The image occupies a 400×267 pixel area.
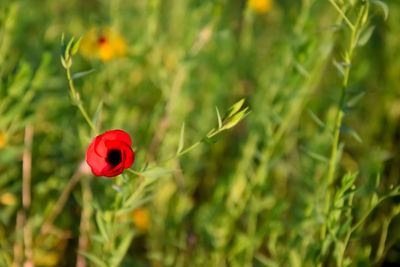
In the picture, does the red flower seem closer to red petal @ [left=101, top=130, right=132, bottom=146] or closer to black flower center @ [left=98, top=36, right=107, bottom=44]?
red petal @ [left=101, top=130, right=132, bottom=146]

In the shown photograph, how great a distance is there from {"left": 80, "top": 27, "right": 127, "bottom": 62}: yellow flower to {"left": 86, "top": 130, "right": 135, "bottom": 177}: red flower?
0.76m

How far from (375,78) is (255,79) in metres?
0.68

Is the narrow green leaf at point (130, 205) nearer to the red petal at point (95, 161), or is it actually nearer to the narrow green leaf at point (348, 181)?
the red petal at point (95, 161)

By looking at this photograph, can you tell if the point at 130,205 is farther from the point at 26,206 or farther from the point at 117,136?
the point at 26,206

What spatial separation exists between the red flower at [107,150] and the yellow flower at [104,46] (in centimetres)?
76

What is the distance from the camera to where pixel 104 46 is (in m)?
1.60

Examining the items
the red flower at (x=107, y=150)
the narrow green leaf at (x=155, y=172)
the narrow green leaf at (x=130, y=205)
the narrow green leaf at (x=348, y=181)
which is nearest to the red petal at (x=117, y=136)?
the red flower at (x=107, y=150)

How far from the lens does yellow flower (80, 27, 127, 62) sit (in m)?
1.60

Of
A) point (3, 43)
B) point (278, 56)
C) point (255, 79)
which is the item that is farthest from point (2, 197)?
point (255, 79)

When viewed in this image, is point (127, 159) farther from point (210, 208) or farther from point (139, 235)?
point (139, 235)

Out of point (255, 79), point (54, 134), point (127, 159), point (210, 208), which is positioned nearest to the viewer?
point (127, 159)

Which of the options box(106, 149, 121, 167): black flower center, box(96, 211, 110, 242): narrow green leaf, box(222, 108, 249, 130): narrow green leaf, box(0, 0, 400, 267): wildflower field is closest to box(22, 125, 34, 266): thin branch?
box(0, 0, 400, 267): wildflower field

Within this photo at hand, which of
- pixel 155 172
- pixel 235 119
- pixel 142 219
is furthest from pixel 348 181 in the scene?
pixel 142 219

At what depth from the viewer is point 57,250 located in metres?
1.67
